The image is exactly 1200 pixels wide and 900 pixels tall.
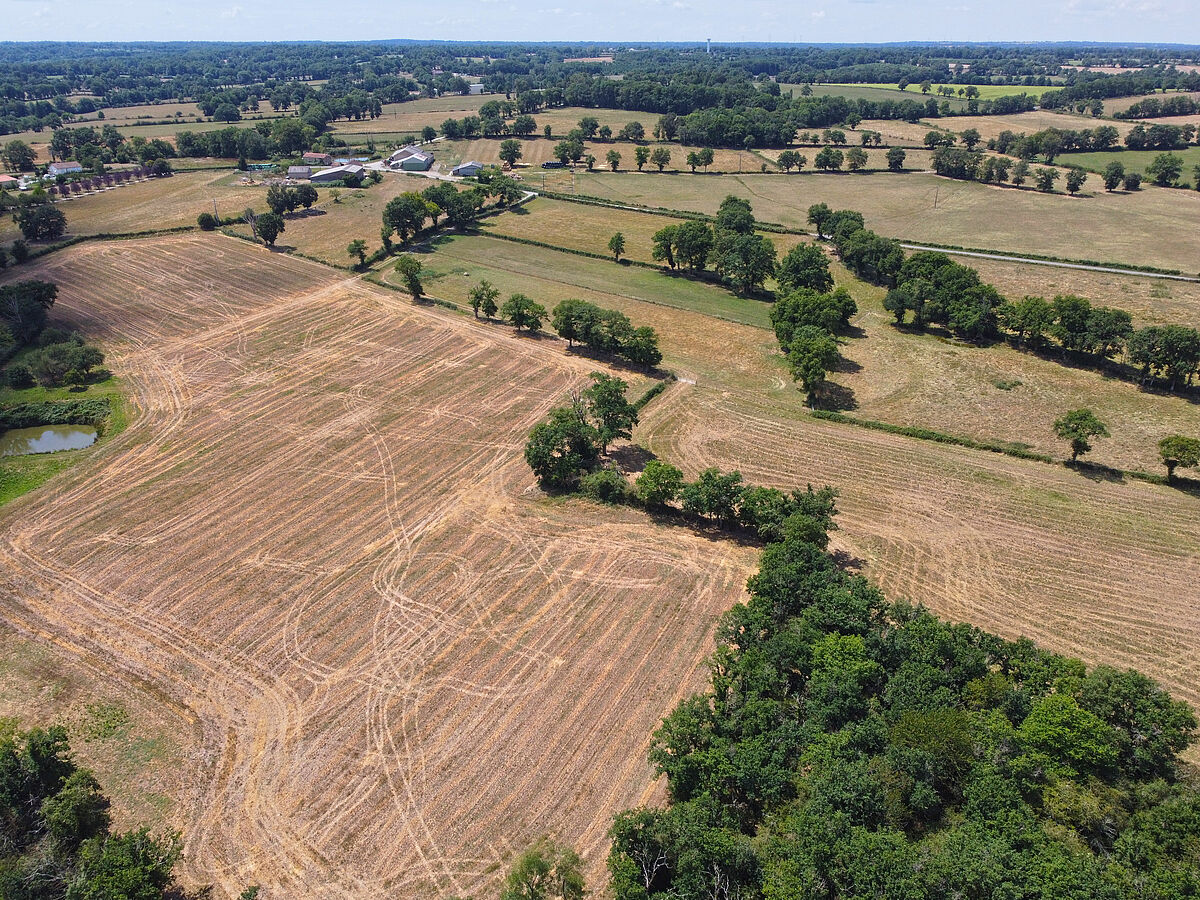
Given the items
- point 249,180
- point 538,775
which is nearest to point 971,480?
point 538,775

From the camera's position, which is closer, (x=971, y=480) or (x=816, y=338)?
(x=971, y=480)

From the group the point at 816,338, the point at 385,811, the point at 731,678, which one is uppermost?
the point at 816,338

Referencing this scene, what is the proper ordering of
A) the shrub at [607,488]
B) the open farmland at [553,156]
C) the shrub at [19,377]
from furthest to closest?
the open farmland at [553,156] < the shrub at [19,377] < the shrub at [607,488]

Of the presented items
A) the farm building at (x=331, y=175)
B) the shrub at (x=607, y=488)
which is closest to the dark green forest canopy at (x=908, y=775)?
the shrub at (x=607, y=488)

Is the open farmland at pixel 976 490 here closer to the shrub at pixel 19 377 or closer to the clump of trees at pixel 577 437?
the clump of trees at pixel 577 437

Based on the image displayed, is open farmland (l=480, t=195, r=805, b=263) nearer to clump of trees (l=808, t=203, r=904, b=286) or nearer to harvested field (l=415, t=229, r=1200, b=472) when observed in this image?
clump of trees (l=808, t=203, r=904, b=286)

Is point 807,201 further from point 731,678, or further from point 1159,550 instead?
point 731,678

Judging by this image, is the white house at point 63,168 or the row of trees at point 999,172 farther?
the white house at point 63,168

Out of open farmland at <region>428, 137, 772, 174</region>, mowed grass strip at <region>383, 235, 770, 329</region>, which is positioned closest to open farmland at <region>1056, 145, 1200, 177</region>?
open farmland at <region>428, 137, 772, 174</region>

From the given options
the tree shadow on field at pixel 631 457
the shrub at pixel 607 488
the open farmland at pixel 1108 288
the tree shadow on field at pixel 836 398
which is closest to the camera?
the shrub at pixel 607 488
